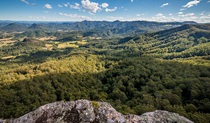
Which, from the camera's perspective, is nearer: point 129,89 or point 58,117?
point 58,117

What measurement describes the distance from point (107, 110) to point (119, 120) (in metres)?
1.76

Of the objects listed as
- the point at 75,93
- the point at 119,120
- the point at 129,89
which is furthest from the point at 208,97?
the point at 119,120

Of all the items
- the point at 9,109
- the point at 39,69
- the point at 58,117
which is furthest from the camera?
the point at 39,69

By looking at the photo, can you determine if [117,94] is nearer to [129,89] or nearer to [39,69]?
[129,89]

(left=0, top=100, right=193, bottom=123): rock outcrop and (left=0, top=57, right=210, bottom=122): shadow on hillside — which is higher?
(left=0, top=100, right=193, bottom=123): rock outcrop

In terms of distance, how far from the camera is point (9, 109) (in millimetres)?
71500

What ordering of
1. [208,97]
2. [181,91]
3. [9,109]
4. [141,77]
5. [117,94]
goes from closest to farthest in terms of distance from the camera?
[9,109]
[208,97]
[181,91]
[117,94]
[141,77]

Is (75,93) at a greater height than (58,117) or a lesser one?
lesser

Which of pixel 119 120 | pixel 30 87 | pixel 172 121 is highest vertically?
pixel 119 120

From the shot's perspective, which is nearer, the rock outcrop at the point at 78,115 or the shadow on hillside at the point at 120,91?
the rock outcrop at the point at 78,115

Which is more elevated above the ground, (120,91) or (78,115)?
(78,115)

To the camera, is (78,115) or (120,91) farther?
(120,91)

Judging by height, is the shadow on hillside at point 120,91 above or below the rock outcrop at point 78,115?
below

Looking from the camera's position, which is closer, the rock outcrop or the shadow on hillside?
the rock outcrop
